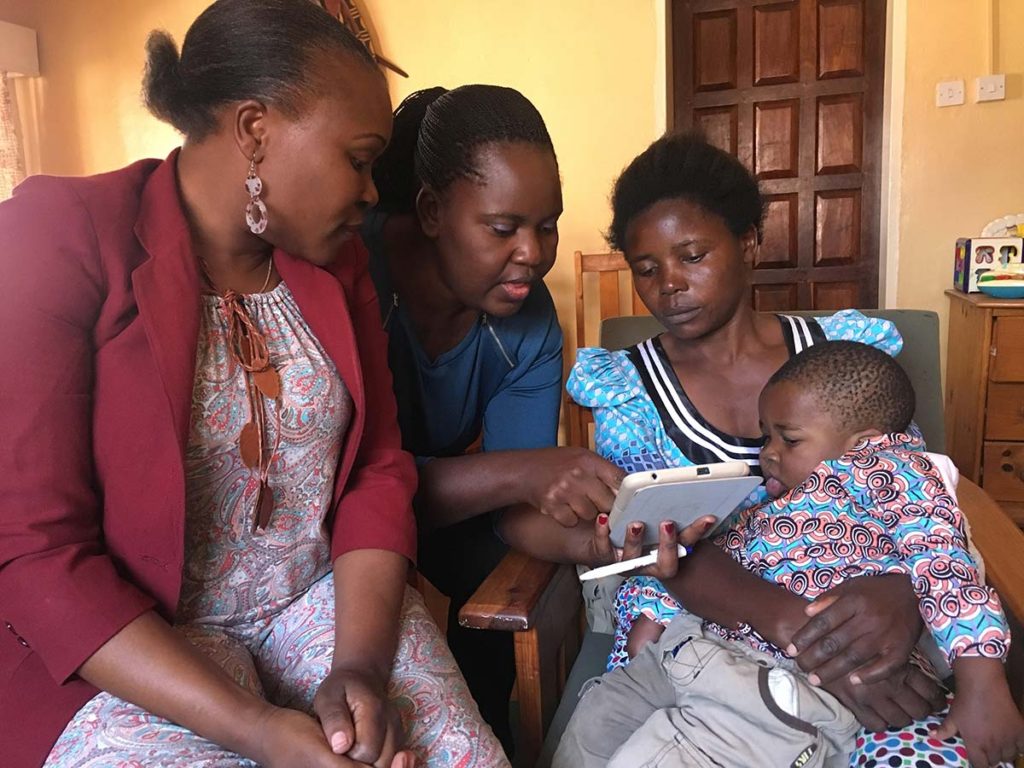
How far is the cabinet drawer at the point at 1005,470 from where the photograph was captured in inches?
118

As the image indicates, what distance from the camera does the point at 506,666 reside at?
1.74 meters

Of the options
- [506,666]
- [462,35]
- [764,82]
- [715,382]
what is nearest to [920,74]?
[764,82]

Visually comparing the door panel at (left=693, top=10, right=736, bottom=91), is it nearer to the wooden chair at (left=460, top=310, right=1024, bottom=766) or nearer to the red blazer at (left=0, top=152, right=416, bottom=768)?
the wooden chair at (left=460, top=310, right=1024, bottom=766)

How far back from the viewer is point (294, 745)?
81cm

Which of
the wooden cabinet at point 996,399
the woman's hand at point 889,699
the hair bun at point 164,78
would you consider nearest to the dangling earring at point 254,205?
the hair bun at point 164,78

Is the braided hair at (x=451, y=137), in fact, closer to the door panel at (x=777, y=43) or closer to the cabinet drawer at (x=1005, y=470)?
the cabinet drawer at (x=1005, y=470)

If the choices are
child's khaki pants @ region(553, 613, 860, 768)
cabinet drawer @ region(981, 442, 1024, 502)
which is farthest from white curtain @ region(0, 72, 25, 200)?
cabinet drawer @ region(981, 442, 1024, 502)

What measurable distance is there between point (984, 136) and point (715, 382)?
2.92m

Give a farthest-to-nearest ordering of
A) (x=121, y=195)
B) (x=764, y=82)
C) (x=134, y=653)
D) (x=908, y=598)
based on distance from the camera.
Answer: (x=764, y=82), (x=908, y=598), (x=121, y=195), (x=134, y=653)

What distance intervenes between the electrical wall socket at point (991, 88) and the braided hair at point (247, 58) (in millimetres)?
3436

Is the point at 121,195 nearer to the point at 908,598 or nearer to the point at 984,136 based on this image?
the point at 908,598

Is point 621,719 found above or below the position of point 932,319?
below

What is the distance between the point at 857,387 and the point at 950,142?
3.01 m

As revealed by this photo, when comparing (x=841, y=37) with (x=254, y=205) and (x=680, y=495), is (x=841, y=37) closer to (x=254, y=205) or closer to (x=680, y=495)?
(x=680, y=495)
